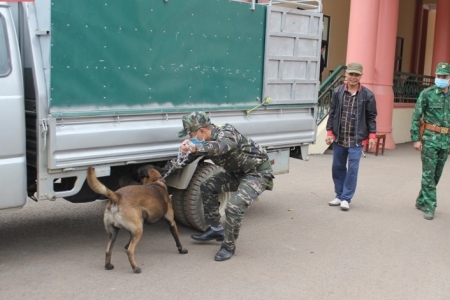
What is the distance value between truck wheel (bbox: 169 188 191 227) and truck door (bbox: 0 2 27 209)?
1.62 m

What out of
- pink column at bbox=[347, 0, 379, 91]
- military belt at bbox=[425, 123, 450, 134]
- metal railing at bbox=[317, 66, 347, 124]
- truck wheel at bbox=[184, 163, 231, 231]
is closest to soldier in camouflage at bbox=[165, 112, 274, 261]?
truck wheel at bbox=[184, 163, 231, 231]

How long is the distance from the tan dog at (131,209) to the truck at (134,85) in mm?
358

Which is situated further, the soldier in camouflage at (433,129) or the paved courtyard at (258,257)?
the soldier in camouflage at (433,129)

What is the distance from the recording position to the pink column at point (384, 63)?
Answer: 480 inches

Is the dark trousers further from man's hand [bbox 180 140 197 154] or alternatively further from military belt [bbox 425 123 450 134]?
man's hand [bbox 180 140 197 154]

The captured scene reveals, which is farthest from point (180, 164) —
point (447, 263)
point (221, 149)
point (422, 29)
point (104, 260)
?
point (422, 29)

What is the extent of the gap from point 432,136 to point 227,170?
2.74m

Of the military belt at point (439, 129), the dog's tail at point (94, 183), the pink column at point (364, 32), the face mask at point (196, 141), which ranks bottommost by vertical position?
the dog's tail at point (94, 183)

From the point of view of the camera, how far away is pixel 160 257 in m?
4.93

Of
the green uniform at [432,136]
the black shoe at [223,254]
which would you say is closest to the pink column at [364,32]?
the green uniform at [432,136]

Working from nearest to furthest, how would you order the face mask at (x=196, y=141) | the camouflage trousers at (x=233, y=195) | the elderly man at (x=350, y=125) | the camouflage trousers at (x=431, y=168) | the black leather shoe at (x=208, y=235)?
the face mask at (x=196, y=141) < the camouflage trousers at (x=233, y=195) < the black leather shoe at (x=208, y=235) < the camouflage trousers at (x=431, y=168) < the elderly man at (x=350, y=125)

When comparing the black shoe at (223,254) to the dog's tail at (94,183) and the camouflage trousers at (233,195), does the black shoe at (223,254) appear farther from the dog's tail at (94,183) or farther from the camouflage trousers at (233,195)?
the dog's tail at (94,183)

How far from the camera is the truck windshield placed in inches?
168

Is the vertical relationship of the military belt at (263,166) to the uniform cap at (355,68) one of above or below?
below
